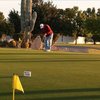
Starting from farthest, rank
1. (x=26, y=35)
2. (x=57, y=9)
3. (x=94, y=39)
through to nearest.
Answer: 1. (x=94, y=39)
2. (x=57, y=9)
3. (x=26, y=35)

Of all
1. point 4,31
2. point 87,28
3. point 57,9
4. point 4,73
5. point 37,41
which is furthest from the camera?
point 87,28

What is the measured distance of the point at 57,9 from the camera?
5444 cm

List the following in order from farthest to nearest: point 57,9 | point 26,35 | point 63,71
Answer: point 57,9, point 26,35, point 63,71

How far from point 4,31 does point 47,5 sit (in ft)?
43.1

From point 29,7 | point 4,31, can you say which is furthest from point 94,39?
point 29,7

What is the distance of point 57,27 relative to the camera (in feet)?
183

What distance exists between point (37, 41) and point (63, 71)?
2064 centimetres

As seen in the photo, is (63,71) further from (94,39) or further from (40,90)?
(94,39)

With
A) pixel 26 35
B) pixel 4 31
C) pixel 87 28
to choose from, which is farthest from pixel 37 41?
pixel 87 28

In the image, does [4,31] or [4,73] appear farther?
[4,31]

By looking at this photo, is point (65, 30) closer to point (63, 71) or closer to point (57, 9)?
point (57, 9)

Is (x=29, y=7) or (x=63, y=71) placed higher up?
(x=29, y=7)

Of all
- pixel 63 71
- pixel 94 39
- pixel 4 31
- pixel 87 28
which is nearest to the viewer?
pixel 63 71

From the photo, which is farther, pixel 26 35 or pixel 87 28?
pixel 87 28
